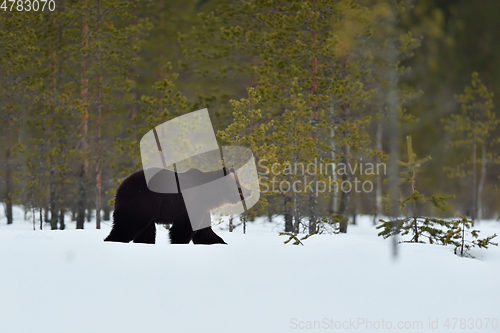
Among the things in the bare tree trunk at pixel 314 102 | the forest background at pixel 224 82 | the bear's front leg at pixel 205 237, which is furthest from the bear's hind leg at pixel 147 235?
the bare tree trunk at pixel 314 102

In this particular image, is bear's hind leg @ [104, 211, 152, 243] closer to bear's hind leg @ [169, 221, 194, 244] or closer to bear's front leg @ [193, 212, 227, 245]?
bear's hind leg @ [169, 221, 194, 244]

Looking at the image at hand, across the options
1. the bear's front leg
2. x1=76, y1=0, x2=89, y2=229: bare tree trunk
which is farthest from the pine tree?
x1=76, y1=0, x2=89, y2=229: bare tree trunk

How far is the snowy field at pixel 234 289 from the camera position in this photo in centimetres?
403

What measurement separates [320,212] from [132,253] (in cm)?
795

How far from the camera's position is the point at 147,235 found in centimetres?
688

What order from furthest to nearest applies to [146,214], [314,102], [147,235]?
[314,102] < [147,235] < [146,214]

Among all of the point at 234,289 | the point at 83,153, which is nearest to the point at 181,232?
the point at 234,289

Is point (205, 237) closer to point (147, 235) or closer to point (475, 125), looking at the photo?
point (147, 235)

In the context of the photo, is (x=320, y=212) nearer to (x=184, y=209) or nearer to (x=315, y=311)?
(x=184, y=209)

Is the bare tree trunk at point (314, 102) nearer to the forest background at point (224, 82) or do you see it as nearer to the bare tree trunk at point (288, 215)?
the forest background at point (224, 82)

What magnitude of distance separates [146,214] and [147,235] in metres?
0.39

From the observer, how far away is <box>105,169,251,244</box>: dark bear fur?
666 centimetres

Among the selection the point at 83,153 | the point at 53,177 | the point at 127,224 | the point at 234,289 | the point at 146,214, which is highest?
the point at 83,153

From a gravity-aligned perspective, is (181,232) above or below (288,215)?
above
